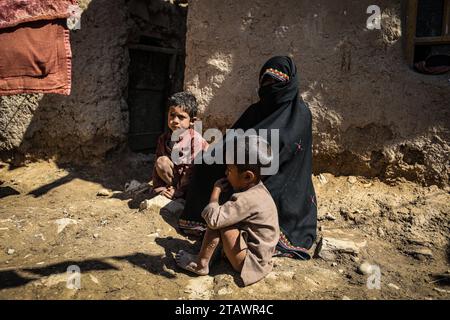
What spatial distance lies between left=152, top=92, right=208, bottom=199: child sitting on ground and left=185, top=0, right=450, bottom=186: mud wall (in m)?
0.52

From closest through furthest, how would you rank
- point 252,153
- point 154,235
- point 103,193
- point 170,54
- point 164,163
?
point 252,153 → point 154,235 → point 164,163 → point 103,193 → point 170,54

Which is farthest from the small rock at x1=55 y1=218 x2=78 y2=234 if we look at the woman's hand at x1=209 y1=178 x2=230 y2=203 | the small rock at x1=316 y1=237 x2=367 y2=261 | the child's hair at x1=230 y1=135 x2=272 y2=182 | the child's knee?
the small rock at x1=316 y1=237 x2=367 y2=261

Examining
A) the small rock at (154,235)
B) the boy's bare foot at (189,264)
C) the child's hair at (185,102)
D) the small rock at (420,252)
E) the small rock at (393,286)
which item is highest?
the child's hair at (185,102)

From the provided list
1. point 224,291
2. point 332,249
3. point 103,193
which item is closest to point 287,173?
point 332,249

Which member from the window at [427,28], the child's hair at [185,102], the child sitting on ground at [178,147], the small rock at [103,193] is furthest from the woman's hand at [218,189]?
the window at [427,28]

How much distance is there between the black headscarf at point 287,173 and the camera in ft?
8.61

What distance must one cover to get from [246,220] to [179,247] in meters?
0.81

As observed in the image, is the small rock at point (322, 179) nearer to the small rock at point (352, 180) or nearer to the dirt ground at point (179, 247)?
the dirt ground at point (179, 247)

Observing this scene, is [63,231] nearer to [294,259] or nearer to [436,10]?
[294,259]

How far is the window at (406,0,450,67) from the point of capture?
3109mm

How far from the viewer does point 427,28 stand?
318 cm

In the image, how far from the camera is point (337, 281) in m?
2.27

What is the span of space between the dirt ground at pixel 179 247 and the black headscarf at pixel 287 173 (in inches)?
7.7

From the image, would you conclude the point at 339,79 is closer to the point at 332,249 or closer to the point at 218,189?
the point at 332,249
